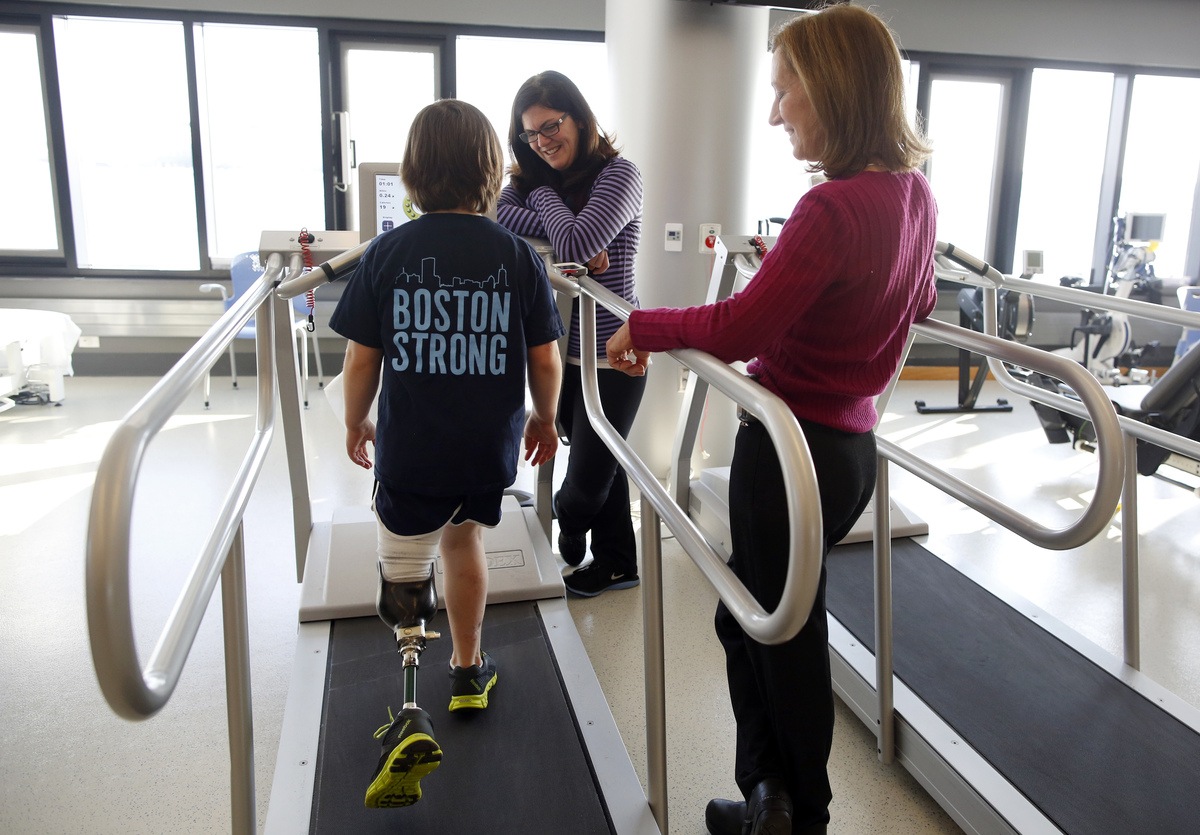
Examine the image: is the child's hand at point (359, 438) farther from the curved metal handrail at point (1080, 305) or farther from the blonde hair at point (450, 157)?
the curved metal handrail at point (1080, 305)

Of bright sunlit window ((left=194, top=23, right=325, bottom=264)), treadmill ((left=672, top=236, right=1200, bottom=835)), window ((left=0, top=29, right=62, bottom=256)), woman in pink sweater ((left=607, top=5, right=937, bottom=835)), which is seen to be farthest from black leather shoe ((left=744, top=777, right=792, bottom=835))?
window ((left=0, top=29, right=62, bottom=256))

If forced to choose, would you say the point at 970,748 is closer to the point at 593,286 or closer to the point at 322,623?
the point at 593,286

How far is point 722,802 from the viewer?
162 centimetres

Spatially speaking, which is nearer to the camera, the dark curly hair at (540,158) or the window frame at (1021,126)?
the dark curly hair at (540,158)

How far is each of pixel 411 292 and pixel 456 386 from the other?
19cm

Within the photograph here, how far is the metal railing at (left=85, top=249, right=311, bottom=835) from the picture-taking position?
2.33ft

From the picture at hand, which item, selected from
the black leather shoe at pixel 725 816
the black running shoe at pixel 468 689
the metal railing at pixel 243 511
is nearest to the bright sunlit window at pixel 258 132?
the metal railing at pixel 243 511

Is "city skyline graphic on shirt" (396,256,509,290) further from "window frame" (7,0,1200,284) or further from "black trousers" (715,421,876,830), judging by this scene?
"window frame" (7,0,1200,284)

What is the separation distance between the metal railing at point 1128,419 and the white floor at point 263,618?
452 mm

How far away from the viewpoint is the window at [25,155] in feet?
19.4

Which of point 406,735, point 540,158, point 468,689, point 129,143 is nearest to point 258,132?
point 129,143

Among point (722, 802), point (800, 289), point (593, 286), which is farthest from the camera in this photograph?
point (593, 286)

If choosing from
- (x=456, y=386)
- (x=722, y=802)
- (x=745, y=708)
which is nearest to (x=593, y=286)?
(x=456, y=386)

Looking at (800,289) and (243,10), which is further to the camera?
(243,10)
